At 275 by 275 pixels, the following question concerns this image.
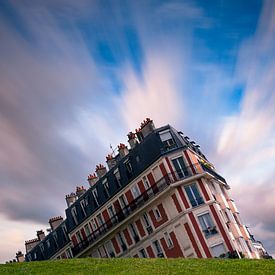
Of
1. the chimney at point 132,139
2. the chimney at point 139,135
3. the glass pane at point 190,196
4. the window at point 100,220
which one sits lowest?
the glass pane at point 190,196

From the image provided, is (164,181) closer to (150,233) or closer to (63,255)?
(150,233)

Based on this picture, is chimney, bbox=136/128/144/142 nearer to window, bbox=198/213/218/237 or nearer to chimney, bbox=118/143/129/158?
chimney, bbox=118/143/129/158

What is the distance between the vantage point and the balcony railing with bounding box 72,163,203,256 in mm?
45062

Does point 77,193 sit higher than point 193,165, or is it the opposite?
point 77,193

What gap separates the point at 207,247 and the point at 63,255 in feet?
108

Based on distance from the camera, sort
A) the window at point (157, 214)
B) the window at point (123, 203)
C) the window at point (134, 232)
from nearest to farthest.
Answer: the window at point (157, 214) < the window at point (134, 232) < the window at point (123, 203)

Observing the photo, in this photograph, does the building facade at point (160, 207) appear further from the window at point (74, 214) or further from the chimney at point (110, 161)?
the window at point (74, 214)

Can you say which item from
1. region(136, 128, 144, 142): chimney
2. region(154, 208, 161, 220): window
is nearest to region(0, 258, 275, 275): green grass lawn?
region(154, 208, 161, 220): window

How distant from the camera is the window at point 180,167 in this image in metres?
45.2

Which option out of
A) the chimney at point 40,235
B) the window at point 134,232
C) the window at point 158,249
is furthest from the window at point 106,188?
the chimney at point 40,235

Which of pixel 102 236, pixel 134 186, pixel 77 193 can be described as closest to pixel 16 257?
pixel 77 193

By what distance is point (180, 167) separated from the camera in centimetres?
4553

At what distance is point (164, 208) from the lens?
152 ft

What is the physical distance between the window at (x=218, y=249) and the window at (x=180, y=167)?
27.0 ft
